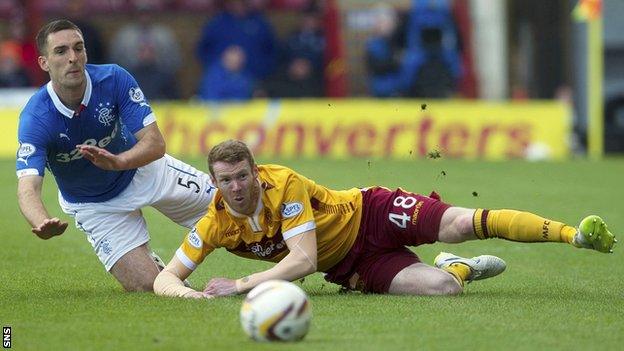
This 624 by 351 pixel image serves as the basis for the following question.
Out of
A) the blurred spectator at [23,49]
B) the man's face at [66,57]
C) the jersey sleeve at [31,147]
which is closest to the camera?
the jersey sleeve at [31,147]

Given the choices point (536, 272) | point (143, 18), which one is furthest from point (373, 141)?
point (536, 272)

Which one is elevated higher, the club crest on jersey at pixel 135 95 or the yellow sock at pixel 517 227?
the club crest on jersey at pixel 135 95

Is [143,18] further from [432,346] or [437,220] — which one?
[432,346]

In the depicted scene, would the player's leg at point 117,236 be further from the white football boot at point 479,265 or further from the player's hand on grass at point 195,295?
the white football boot at point 479,265

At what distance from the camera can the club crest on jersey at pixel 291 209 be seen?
8.89 metres

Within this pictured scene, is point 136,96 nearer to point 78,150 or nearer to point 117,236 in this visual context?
point 78,150

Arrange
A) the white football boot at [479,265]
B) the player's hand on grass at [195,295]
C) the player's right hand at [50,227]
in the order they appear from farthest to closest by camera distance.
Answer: the white football boot at [479,265] → the player's hand on grass at [195,295] → the player's right hand at [50,227]

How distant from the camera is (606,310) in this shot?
28.8ft

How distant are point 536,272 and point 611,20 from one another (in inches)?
672

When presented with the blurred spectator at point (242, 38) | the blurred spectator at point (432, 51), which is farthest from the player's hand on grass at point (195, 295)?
the blurred spectator at point (432, 51)

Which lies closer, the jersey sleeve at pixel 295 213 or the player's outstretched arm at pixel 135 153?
the jersey sleeve at pixel 295 213

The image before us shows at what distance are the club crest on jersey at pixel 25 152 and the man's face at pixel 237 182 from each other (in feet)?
4.61

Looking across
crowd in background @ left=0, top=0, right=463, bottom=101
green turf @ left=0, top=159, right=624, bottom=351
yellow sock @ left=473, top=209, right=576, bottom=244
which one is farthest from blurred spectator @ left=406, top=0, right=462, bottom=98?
yellow sock @ left=473, top=209, right=576, bottom=244

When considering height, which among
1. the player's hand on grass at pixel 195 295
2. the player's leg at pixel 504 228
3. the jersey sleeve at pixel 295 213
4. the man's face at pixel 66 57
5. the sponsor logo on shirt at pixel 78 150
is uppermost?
the man's face at pixel 66 57
